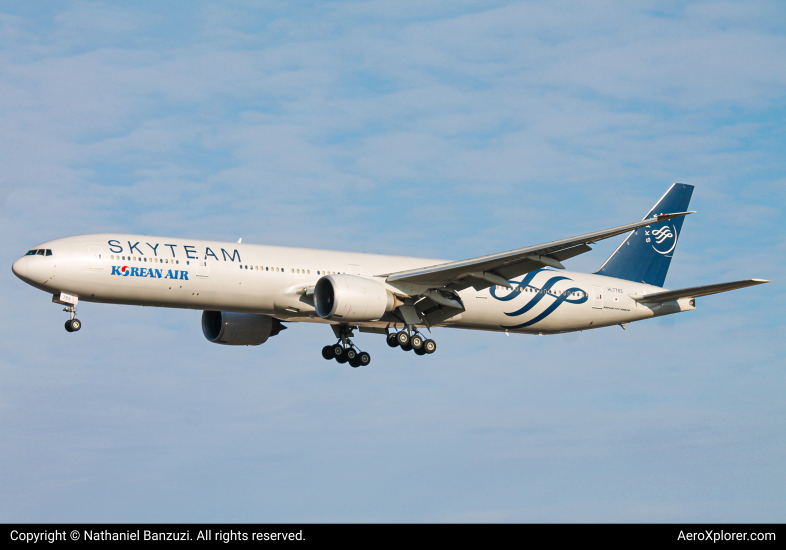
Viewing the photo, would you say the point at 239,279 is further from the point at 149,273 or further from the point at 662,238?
the point at 662,238

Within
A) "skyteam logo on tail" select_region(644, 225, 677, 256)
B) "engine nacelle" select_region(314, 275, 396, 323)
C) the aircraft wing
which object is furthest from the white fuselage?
"skyteam logo on tail" select_region(644, 225, 677, 256)

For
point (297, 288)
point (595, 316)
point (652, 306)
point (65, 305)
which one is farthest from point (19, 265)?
point (652, 306)

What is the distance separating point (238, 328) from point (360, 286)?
8.27 m

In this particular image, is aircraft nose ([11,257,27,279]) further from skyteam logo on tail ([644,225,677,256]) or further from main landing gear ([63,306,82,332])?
skyteam logo on tail ([644,225,677,256])

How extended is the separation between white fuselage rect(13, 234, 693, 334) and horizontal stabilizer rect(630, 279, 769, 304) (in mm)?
3228

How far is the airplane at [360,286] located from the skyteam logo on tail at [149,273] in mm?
38

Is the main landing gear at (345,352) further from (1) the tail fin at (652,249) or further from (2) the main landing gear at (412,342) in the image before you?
(1) the tail fin at (652,249)

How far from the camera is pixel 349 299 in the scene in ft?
125

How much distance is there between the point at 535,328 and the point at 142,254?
18893 millimetres

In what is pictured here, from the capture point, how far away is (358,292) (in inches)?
1519

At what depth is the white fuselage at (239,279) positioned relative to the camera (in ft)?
117

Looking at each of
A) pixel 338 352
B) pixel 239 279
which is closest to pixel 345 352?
pixel 338 352

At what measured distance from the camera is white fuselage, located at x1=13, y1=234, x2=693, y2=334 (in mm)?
35812
